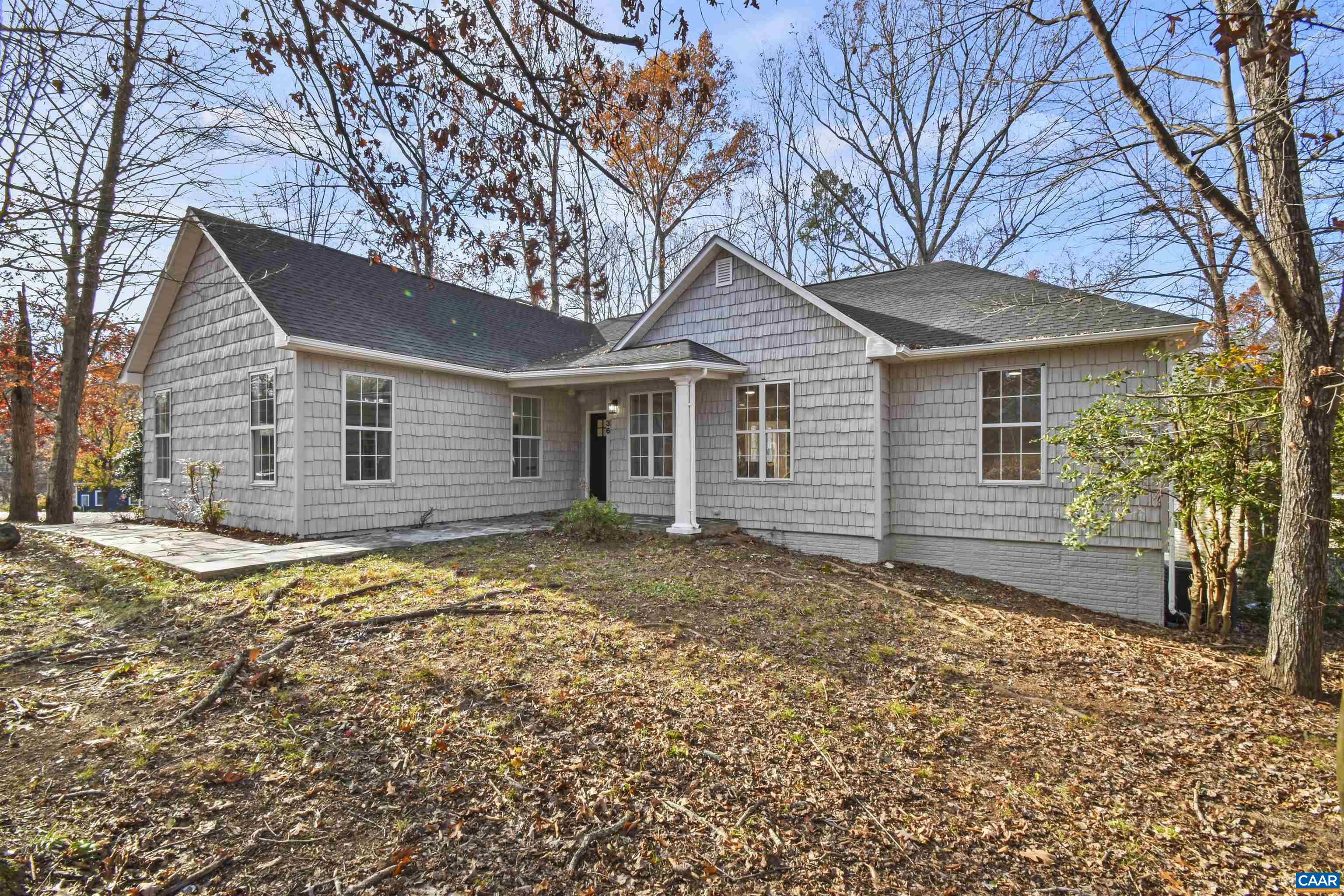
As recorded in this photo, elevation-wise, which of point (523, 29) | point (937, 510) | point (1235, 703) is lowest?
point (1235, 703)

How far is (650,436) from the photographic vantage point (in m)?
11.5

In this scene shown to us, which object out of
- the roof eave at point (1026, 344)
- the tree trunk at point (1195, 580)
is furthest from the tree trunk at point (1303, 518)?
the roof eave at point (1026, 344)

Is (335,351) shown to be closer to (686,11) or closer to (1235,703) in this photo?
(686,11)

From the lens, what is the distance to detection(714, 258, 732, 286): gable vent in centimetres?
1078

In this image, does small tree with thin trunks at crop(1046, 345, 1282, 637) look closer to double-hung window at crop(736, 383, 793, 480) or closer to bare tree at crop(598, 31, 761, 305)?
double-hung window at crop(736, 383, 793, 480)

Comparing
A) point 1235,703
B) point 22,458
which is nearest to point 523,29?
point 1235,703

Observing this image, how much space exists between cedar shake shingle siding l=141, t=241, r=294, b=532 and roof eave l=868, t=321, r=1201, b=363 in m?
8.57

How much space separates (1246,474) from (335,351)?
36.5ft

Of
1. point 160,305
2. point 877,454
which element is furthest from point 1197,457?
point 160,305

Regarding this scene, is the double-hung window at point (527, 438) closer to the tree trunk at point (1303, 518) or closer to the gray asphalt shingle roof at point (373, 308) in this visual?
the gray asphalt shingle roof at point (373, 308)

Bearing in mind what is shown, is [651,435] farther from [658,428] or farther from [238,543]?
[238,543]

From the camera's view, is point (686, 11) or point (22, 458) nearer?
point (686, 11)

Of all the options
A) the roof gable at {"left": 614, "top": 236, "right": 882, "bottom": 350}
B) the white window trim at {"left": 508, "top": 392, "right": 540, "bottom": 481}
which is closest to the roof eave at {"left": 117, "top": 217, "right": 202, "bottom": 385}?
the white window trim at {"left": 508, "top": 392, "right": 540, "bottom": 481}

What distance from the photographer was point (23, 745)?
134 inches
